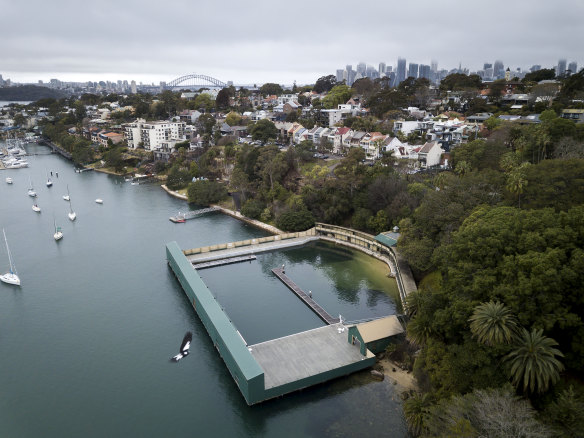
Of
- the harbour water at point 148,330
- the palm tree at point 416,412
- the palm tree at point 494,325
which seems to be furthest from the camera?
the harbour water at point 148,330

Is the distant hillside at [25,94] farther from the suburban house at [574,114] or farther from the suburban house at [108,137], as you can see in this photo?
the suburban house at [574,114]

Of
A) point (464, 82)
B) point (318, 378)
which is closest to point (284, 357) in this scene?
point (318, 378)

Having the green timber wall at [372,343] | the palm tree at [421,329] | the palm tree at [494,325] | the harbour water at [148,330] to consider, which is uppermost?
the palm tree at [494,325]

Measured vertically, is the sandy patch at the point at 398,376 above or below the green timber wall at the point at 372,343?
below

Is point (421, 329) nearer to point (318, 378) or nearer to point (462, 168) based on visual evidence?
point (318, 378)

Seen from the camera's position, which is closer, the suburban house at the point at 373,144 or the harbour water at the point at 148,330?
the harbour water at the point at 148,330

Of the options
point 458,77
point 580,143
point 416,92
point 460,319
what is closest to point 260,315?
point 460,319

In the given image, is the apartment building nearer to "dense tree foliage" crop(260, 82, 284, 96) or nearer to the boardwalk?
"dense tree foliage" crop(260, 82, 284, 96)

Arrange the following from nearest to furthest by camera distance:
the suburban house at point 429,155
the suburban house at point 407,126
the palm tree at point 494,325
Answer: the palm tree at point 494,325 < the suburban house at point 429,155 < the suburban house at point 407,126

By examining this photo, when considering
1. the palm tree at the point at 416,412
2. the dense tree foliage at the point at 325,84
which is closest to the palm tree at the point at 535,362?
the palm tree at the point at 416,412
